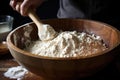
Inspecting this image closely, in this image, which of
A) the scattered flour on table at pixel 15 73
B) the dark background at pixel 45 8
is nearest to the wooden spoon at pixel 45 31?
the scattered flour on table at pixel 15 73

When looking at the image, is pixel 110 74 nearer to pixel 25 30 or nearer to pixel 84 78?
pixel 84 78

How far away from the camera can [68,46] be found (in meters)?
0.72

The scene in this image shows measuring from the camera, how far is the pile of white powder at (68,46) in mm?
702

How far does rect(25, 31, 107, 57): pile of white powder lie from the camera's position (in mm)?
702

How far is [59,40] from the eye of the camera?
739 millimetres

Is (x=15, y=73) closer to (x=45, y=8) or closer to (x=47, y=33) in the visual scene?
(x=47, y=33)

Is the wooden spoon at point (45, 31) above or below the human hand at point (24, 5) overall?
below

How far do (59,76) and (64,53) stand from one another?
8 cm

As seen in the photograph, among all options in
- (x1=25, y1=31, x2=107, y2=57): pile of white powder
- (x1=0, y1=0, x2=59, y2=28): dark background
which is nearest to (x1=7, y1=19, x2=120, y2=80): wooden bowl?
(x1=25, y1=31, x2=107, y2=57): pile of white powder

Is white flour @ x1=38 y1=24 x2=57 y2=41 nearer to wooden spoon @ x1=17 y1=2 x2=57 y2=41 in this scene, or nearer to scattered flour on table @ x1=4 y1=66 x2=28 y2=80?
wooden spoon @ x1=17 y1=2 x2=57 y2=41

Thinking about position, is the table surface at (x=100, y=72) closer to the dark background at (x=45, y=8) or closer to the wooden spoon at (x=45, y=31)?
the wooden spoon at (x=45, y=31)

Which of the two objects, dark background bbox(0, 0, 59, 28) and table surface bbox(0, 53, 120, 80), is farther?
dark background bbox(0, 0, 59, 28)

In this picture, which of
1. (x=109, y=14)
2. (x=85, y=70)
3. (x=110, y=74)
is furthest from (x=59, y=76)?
(x=109, y=14)

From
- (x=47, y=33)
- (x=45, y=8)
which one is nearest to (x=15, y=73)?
(x=47, y=33)
